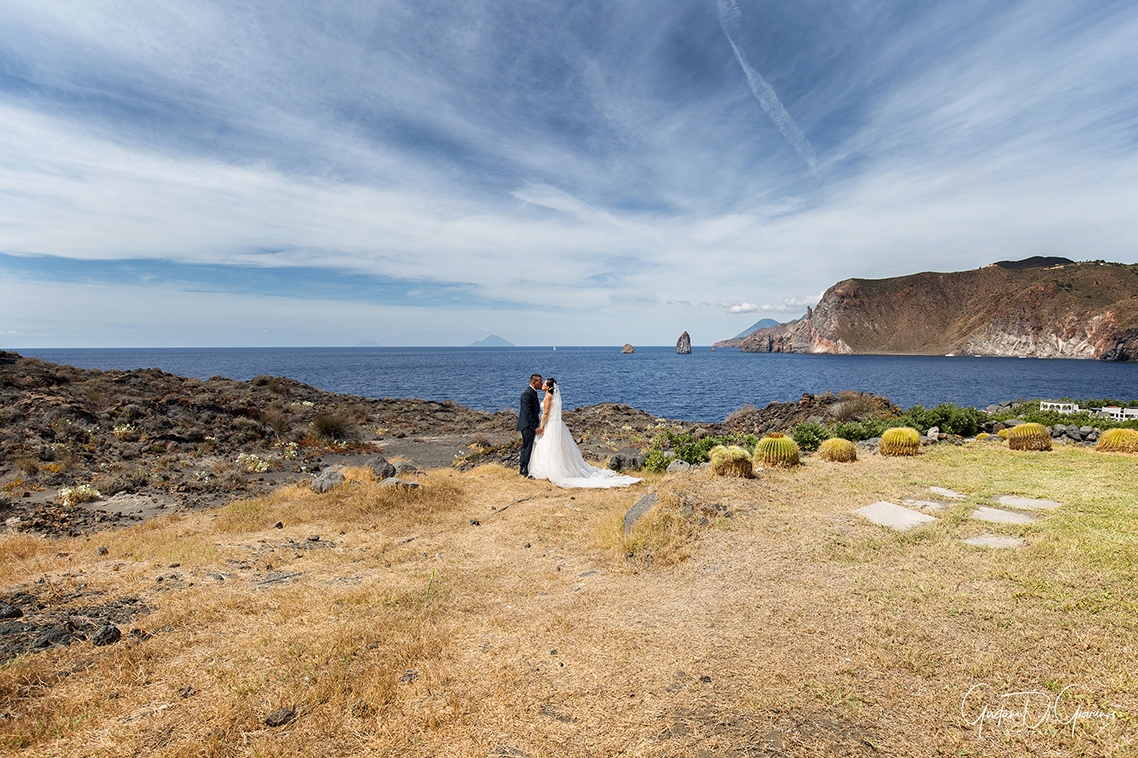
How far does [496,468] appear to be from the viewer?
1462 cm

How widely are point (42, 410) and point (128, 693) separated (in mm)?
23777

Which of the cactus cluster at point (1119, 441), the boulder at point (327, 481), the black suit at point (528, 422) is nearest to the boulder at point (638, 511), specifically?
the black suit at point (528, 422)

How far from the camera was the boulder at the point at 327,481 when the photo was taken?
480 inches

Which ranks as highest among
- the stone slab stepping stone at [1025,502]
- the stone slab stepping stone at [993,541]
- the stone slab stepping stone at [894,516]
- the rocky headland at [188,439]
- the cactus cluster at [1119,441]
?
the cactus cluster at [1119,441]

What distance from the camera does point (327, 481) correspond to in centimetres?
1241


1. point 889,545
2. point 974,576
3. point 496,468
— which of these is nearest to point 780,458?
point 889,545

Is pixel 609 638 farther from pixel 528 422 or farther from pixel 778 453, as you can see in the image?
pixel 528 422

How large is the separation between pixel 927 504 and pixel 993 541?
205cm

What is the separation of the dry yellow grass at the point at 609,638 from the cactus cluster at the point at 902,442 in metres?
3.77

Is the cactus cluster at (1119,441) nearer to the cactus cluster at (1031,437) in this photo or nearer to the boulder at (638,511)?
the cactus cluster at (1031,437)

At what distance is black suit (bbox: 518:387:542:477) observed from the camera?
1345cm

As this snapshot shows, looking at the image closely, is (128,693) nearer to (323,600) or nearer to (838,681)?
(323,600)

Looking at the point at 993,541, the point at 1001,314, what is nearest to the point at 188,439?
the point at 993,541

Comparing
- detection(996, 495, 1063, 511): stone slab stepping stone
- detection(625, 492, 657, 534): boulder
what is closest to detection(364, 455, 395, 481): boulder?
detection(625, 492, 657, 534): boulder
